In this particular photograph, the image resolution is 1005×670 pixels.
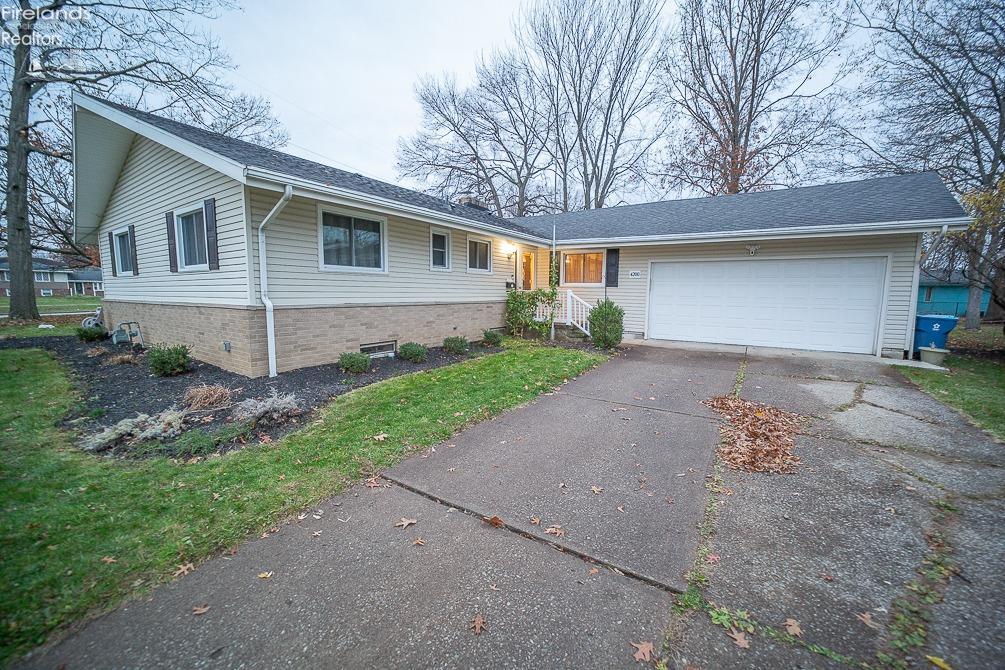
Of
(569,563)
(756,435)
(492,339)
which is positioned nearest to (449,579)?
(569,563)

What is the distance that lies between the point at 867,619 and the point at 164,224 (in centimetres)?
1189

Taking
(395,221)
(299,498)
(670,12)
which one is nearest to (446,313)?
(395,221)

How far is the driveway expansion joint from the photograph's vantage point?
217 centimetres

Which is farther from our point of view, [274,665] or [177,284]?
[177,284]

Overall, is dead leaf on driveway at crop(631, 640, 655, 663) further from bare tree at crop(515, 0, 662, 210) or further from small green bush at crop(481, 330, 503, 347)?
bare tree at crop(515, 0, 662, 210)

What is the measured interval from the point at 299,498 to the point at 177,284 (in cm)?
775

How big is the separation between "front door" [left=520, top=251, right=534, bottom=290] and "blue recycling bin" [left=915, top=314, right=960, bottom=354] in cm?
980

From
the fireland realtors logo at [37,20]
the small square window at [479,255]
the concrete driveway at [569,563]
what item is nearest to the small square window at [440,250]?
the small square window at [479,255]

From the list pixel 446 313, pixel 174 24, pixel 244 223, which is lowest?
pixel 446 313

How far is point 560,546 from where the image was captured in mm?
2475

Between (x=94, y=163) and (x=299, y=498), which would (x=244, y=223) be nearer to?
(x=299, y=498)

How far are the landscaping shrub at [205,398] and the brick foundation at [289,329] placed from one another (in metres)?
1.26

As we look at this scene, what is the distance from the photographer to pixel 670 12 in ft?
59.1

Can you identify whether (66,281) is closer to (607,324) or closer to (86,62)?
(86,62)
